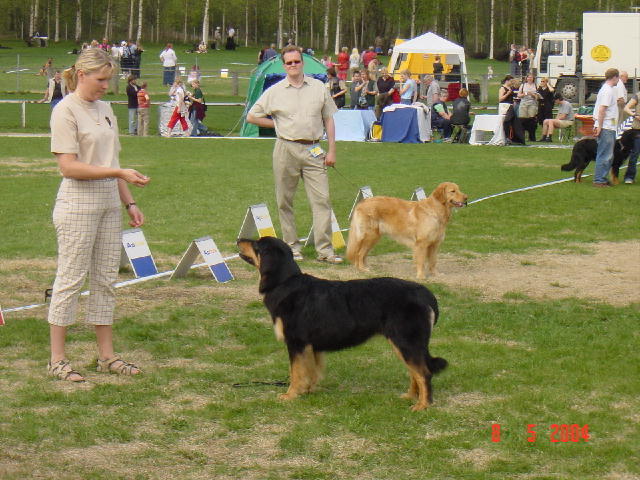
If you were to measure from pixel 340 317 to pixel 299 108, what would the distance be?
4202 mm

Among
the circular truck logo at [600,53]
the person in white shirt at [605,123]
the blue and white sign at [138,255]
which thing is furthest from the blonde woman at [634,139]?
the circular truck logo at [600,53]

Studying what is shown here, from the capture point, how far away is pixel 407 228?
9430mm

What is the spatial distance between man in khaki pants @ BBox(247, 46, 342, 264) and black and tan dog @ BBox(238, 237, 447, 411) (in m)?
3.69

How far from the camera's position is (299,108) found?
9383 millimetres

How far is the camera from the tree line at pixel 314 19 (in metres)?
72.9

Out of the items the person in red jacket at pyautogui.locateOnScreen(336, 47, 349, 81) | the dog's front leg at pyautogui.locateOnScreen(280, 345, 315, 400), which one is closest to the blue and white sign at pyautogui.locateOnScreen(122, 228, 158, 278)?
the dog's front leg at pyautogui.locateOnScreen(280, 345, 315, 400)

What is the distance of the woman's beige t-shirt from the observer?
5.64 metres

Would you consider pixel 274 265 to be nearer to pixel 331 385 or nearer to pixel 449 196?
pixel 331 385

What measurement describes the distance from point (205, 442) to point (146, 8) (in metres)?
83.1

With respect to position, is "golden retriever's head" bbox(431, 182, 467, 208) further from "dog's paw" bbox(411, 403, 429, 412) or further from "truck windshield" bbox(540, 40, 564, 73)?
"truck windshield" bbox(540, 40, 564, 73)

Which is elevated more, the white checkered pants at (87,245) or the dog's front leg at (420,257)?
the white checkered pants at (87,245)

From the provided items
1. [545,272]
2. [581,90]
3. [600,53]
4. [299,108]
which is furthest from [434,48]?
[299,108]

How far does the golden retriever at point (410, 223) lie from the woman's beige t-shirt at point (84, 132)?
4.02 metres

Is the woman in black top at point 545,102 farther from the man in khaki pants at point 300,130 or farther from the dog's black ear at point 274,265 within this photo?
the dog's black ear at point 274,265
